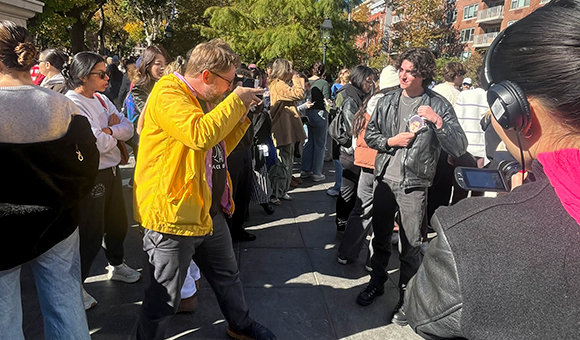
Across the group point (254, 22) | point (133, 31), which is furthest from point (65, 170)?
point (133, 31)

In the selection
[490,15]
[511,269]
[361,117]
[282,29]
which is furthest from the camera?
[490,15]

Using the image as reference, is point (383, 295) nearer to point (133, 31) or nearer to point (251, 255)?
point (251, 255)

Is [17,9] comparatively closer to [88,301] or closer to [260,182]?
[260,182]

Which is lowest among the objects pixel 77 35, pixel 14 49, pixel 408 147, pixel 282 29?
pixel 408 147

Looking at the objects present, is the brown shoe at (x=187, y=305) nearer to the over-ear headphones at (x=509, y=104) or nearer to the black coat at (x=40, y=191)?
the black coat at (x=40, y=191)

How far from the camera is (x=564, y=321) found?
74 cm

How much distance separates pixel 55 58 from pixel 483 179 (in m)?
4.25

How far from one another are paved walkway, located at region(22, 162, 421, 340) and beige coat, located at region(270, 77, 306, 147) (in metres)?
1.50

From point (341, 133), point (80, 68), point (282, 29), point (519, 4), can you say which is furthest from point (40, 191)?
point (519, 4)

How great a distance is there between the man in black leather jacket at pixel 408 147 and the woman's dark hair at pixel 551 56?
181 cm

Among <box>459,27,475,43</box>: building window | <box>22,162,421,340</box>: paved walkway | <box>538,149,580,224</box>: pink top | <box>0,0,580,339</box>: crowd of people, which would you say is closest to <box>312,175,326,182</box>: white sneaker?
<box>0,0,580,339</box>: crowd of people

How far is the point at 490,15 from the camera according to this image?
37281mm

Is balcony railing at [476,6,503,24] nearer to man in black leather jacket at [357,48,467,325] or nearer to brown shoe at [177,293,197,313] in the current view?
man in black leather jacket at [357,48,467,325]

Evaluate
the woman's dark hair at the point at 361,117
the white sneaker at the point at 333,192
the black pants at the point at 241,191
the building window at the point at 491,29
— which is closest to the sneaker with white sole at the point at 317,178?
the white sneaker at the point at 333,192
